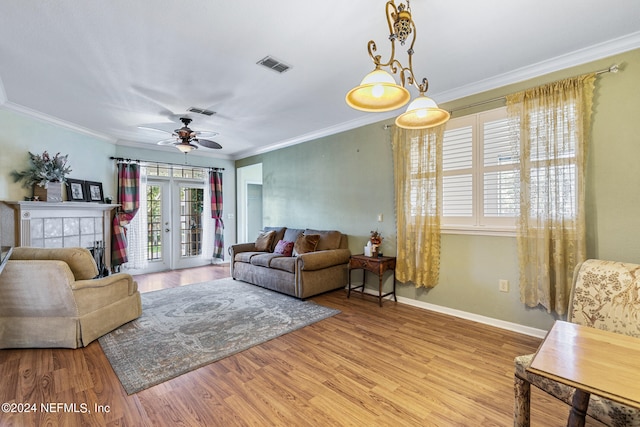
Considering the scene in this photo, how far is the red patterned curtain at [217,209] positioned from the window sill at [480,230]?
4926 mm

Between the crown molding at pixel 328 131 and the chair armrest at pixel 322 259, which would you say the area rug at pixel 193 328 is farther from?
the crown molding at pixel 328 131

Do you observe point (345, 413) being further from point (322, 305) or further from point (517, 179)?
point (517, 179)

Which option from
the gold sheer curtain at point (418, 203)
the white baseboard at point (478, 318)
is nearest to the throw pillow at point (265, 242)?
the white baseboard at point (478, 318)

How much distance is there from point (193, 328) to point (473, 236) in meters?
3.23

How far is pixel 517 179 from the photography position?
2881mm

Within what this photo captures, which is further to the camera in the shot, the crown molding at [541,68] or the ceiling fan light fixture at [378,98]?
the crown molding at [541,68]

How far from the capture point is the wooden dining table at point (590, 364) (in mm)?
889

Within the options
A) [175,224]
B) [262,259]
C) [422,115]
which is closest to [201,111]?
[262,259]

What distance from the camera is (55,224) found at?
13.7ft

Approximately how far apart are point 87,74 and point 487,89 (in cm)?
414

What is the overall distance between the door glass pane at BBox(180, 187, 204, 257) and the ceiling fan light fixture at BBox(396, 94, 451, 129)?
18.4 ft

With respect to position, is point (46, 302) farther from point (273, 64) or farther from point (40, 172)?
point (273, 64)

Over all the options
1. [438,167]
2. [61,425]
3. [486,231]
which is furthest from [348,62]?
[61,425]

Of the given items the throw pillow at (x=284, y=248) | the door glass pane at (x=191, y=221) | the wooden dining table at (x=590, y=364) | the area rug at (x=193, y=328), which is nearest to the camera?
the wooden dining table at (x=590, y=364)
